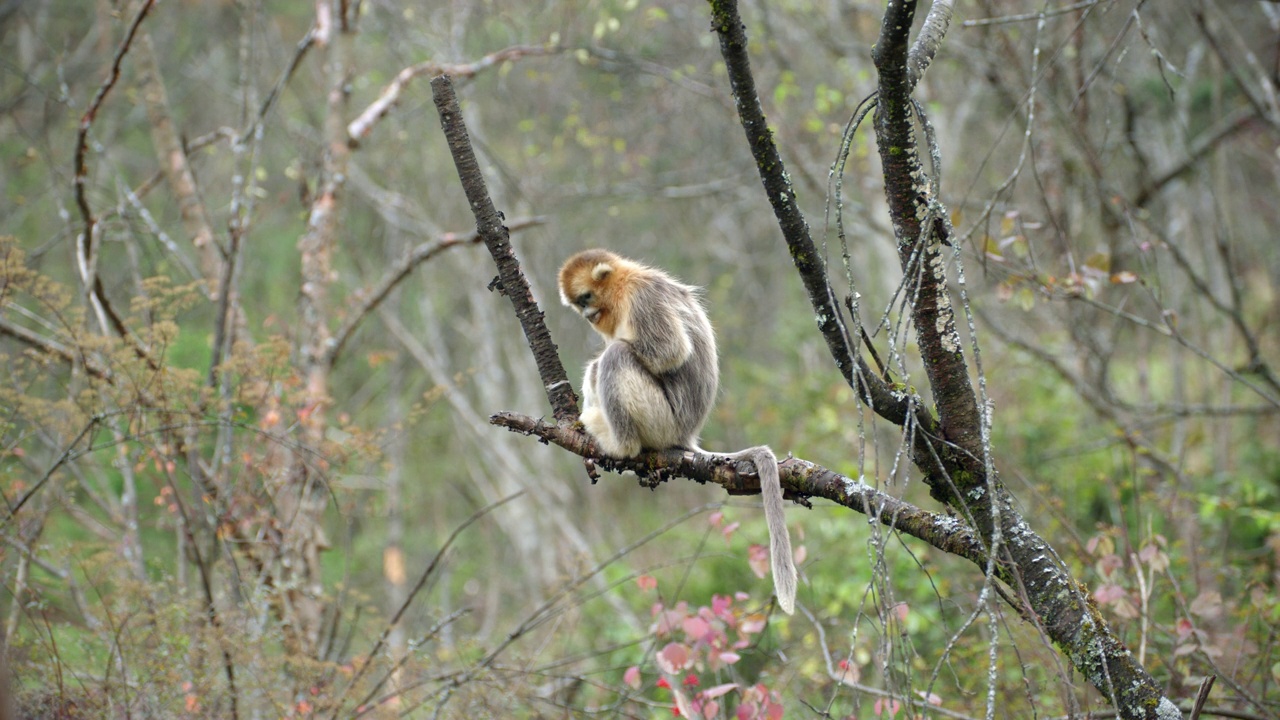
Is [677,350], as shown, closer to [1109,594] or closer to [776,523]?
[776,523]

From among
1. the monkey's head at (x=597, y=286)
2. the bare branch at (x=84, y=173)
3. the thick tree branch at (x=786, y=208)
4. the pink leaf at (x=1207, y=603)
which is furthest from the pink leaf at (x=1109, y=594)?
the bare branch at (x=84, y=173)

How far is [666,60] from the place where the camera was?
36.5ft

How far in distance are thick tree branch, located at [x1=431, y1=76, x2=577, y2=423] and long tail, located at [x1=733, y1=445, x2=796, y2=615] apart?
29.9 inches

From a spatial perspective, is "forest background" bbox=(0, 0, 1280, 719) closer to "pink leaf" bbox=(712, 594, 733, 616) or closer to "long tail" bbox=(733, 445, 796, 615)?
"pink leaf" bbox=(712, 594, 733, 616)

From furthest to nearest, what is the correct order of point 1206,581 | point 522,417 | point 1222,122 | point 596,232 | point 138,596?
1. point 596,232
2. point 1222,122
3. point 1206,581
4. point 138,596
5. point 522,417

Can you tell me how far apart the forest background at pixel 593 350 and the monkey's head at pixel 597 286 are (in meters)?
1.20

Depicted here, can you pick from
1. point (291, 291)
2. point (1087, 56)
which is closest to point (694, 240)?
point (291, 291)

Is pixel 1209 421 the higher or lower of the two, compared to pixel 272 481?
lower

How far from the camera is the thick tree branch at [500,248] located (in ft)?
11.5

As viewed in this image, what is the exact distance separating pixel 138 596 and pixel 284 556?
898 millimetres

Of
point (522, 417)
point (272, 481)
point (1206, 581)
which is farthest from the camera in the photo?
point (1206, 581)

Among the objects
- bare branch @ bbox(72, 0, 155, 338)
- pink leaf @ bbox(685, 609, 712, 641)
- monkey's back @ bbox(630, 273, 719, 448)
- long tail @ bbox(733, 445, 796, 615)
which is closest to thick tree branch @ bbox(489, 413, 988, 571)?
long tail @ bbox(733, 445, 796, 615)

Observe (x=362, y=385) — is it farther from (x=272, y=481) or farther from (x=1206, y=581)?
(x=1206, y=581)

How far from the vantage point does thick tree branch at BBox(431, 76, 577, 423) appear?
3.52m
